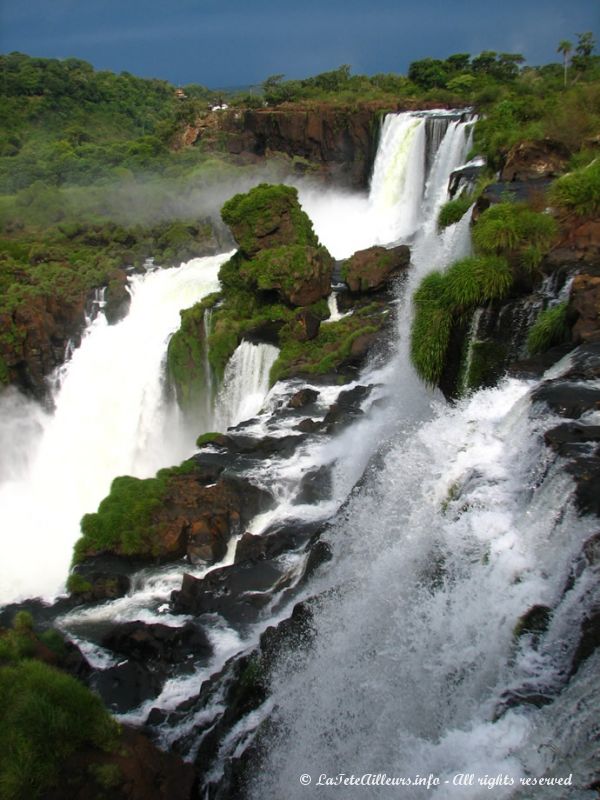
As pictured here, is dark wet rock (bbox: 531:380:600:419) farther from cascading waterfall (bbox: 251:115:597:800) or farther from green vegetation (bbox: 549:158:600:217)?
green vegetation (bbox: 549:158:600:217)

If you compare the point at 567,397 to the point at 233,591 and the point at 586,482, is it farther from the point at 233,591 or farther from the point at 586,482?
the point at 233,591

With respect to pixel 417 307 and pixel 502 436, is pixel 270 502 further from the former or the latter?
pixel 502 436

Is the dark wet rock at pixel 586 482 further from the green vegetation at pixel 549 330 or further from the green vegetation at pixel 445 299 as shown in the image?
the green vegetation at pixel 445 299

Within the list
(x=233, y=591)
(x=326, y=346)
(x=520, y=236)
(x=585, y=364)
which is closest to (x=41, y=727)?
(x=233, y=591)

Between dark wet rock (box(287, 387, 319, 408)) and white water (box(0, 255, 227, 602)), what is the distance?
506 centimetres

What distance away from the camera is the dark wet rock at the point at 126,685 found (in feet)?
27.1

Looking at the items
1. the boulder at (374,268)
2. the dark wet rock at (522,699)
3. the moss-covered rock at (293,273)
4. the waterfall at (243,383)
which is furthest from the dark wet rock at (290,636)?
the boulder at (374,268)

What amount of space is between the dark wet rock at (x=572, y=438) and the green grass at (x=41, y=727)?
16.5 feet

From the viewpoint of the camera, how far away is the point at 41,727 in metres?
5.29

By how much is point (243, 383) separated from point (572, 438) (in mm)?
11836

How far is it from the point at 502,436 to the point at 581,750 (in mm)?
3723

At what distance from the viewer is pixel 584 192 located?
33.9ft

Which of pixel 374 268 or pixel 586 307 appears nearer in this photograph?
pixel 586 307

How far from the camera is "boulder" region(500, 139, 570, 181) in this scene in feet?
46.9
